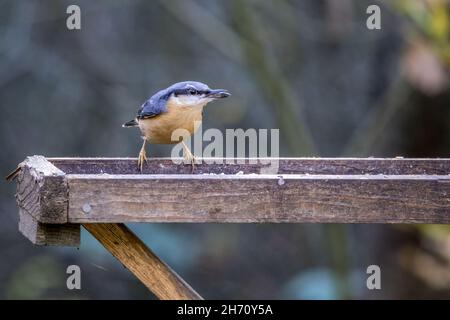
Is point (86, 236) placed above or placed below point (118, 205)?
below

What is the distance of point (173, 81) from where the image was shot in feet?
29.1

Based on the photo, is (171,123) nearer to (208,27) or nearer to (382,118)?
(382,118)

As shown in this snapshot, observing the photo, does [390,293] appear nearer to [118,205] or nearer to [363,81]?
[363,81]

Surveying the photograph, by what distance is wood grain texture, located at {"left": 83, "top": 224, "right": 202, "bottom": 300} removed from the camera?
3.17 m

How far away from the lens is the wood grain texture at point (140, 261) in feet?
10.4

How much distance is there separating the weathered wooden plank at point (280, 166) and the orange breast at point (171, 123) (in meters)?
0.32

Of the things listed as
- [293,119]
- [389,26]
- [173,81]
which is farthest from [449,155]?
[173,81]

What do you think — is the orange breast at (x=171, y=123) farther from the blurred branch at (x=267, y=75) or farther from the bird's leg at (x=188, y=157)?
the blurred branch at (x=267, y=75)

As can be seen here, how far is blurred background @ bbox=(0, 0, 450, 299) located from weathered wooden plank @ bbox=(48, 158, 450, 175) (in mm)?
2708

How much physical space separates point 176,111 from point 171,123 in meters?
0.07

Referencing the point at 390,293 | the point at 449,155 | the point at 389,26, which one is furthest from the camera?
the point at 389,26

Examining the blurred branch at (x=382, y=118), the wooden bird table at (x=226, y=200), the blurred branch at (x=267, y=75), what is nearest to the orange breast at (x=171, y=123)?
the wooden bird table at (x=226, y=200)

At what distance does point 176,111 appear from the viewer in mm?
4312

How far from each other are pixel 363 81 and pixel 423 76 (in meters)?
3.32
